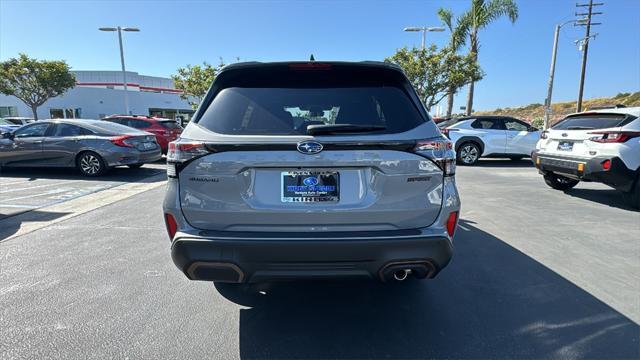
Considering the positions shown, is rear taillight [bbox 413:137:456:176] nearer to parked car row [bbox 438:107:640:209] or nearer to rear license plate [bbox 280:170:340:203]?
rear license plate [bbox 280:170:340:203]

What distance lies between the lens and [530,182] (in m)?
8.99

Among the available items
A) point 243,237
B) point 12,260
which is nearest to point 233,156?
point 243,237

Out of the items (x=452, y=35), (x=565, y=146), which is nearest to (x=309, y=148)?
(x=565, y=146)

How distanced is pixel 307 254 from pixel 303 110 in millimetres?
1018

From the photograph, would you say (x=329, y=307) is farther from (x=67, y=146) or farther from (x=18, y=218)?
(x=67, y=146)

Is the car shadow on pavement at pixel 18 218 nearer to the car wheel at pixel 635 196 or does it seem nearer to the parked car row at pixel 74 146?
the parked car row at pixel 74 146

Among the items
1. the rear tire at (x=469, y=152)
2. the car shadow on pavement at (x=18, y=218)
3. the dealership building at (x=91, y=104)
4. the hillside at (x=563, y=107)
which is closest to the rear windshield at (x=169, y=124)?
the car shadow on pavement at (x=18, y=218)

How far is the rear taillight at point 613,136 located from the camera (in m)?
5.76

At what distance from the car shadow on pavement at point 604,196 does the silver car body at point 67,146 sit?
407 inches

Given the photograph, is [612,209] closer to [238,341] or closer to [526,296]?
[526,296]

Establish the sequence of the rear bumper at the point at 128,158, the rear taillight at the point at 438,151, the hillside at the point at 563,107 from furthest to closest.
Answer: the hillside at the point at 563,107
the rear bumper at the point at 128,158
the rear taillight at the point at 438,151

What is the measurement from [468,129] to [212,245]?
11742 millimetres

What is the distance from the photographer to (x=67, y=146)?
901 cm

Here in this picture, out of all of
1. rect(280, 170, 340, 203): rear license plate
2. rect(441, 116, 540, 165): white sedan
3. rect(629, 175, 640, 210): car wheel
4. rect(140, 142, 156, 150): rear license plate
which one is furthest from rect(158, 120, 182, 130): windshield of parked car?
rect(629, 175, 640, 210): car wheel
